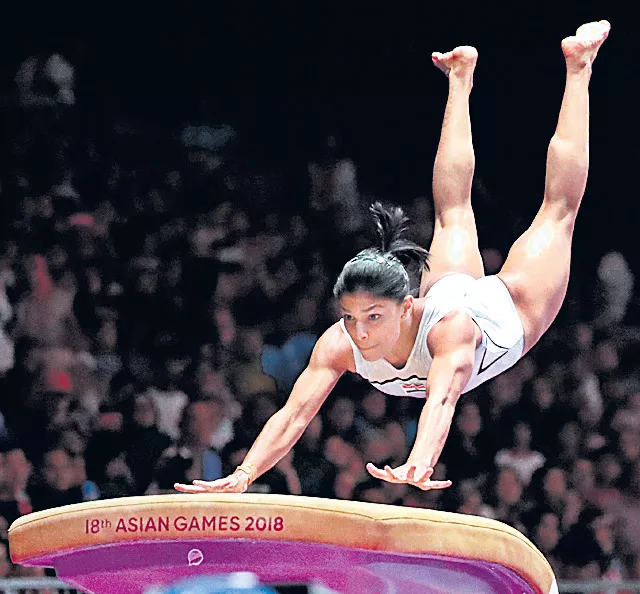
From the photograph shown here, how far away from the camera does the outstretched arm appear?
12.3 ft

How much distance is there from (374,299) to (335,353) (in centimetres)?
48

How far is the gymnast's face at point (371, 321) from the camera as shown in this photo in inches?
161

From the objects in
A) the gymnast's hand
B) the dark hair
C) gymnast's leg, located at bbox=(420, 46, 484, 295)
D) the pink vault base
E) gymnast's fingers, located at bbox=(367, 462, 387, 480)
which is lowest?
the pink vault base

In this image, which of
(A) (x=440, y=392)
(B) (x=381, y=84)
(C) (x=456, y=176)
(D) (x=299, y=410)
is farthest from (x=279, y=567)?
(B) (x=381, y=84)

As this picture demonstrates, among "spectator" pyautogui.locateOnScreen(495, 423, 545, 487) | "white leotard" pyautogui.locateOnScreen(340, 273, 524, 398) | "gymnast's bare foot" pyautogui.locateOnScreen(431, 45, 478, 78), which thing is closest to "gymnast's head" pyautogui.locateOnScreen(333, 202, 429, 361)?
"white leotard" pyautogui.locateOnScreen(340, 273, 524, 398)

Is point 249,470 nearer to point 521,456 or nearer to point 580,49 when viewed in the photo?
point 580,49

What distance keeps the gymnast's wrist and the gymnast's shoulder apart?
0.44 metres

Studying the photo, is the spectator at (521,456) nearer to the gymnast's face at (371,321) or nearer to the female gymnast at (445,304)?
the female gymnast at (445,304)

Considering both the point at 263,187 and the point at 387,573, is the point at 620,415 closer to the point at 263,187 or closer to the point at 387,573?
the point at 263,187

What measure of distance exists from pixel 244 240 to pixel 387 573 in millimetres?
4700

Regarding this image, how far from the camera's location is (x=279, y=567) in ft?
12.1

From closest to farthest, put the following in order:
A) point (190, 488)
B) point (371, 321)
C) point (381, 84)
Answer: point (190, 488)
point (371, 321)
point (381, 84)

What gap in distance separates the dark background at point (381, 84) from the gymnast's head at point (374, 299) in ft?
15.6

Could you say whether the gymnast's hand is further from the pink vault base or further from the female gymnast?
the pink vault base
